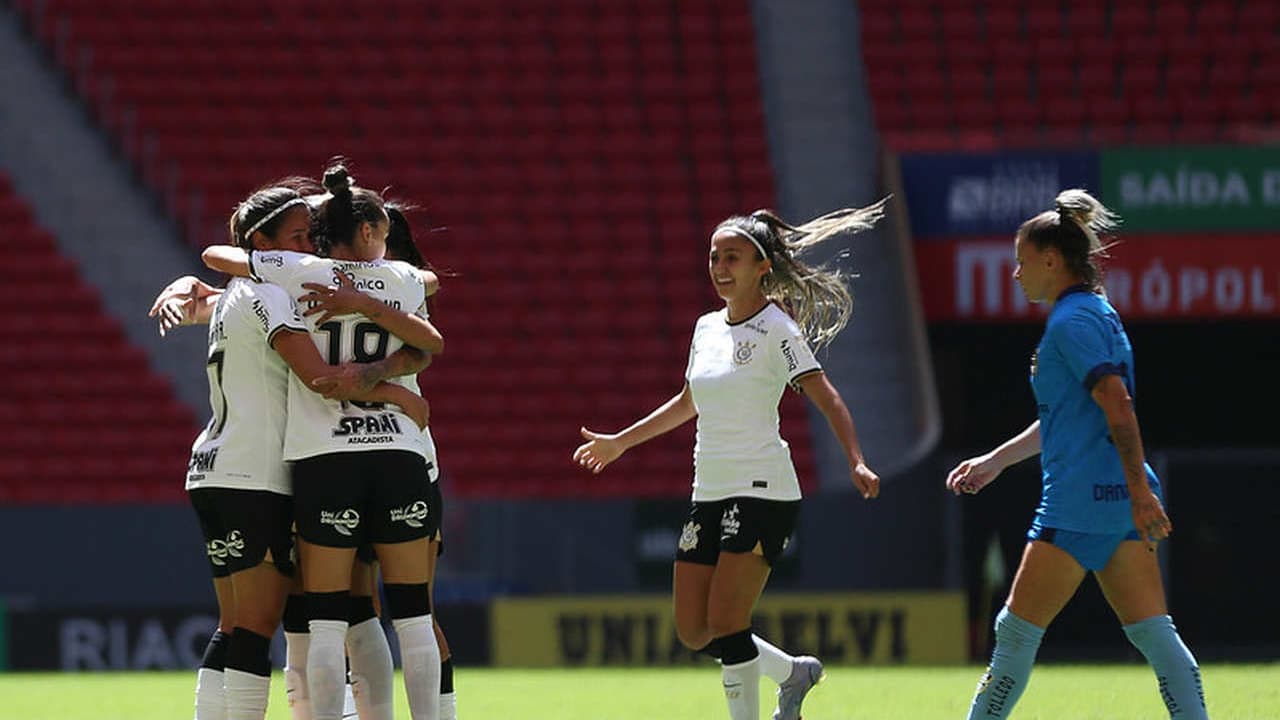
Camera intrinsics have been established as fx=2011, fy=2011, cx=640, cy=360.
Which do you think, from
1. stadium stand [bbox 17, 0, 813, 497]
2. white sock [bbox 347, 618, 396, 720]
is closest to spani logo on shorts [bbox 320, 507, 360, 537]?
white sock [bbox 347, 618, 396, 720]

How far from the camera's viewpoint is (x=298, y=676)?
20.5ft

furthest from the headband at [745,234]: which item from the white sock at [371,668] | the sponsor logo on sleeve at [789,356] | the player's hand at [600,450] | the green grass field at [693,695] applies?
the green grass field at [693,695]

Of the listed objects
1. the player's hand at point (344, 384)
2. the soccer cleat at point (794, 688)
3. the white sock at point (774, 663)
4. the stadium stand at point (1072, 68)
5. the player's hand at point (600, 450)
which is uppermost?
the stadium stand at point (1072, 68)

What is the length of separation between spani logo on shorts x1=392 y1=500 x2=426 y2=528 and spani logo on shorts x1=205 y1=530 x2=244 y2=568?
52cm

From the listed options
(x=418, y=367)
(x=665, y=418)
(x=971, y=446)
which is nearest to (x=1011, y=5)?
(x=971, y=446)

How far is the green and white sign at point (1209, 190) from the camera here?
14.6 meters

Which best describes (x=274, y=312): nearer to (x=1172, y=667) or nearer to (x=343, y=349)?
(x=343, y=349)

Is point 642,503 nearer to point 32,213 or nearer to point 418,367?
point 32,213

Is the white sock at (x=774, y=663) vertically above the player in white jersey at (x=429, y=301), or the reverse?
the player in white jersey at (x=429, y=301)

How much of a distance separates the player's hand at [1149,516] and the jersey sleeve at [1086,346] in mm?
354

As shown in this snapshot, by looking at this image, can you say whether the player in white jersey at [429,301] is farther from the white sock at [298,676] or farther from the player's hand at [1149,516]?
the player's hand at [1149,516]

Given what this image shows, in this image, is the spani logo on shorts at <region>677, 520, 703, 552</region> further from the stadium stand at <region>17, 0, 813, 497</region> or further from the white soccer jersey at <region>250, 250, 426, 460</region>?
the stadium stand at <region>17, 0, 813, 497</region>

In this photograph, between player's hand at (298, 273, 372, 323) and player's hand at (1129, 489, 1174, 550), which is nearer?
player's hand at (1129, 489, 1174, 550)

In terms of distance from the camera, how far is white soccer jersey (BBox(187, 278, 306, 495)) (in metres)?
6.11
